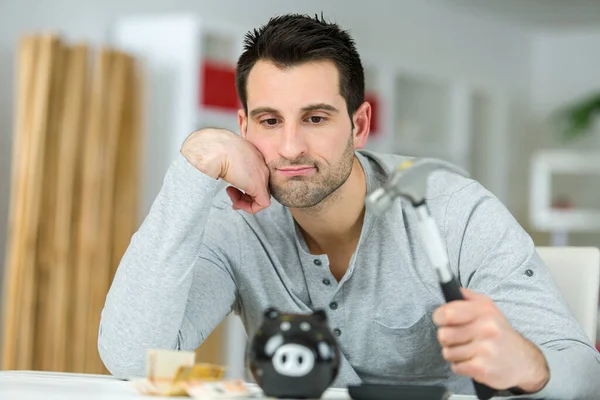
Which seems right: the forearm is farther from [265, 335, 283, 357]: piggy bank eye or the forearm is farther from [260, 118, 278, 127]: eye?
[265, 335, 283, 357]: piggy bank eye

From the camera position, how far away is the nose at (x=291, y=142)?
1733 millimetres

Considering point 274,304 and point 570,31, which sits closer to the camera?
point 274,304

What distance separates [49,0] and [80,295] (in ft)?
4.62

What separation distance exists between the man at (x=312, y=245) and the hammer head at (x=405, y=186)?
38 cm

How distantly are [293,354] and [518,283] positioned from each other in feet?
1.87

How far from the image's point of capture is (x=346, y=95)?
74.8 inches

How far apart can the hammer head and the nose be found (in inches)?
19.8

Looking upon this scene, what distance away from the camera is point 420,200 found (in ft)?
4.07

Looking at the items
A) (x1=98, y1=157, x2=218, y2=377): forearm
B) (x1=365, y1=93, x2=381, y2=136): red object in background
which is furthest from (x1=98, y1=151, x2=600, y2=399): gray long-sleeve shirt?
(x1=365, y1=93, x2=381, y2=136): red object in background

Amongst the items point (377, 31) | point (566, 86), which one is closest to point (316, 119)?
point (377, 31)

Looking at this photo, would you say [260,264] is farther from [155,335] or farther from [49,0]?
Result: [49,0]

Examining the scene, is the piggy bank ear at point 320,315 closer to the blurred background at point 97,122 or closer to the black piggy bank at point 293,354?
the black piggy bank at point 293,354

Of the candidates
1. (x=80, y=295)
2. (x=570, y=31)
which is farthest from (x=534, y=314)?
(x=570, y=31)

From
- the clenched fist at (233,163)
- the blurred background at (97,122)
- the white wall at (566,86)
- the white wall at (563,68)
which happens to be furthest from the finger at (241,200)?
the white wall at (563,68)
